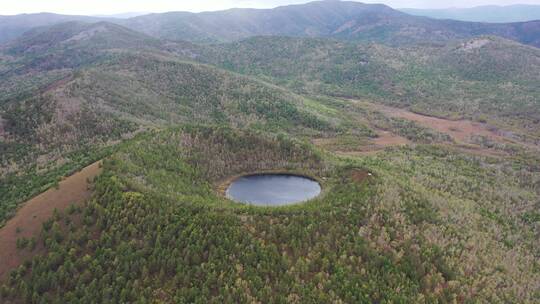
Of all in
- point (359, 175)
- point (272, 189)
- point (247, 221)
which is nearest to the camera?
point (247, 221)

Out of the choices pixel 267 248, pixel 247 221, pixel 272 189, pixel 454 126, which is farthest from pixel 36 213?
pixel 454 126

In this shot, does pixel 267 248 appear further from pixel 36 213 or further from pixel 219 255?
Answer: pixel 36 213

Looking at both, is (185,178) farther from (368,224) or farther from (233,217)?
(368,224)

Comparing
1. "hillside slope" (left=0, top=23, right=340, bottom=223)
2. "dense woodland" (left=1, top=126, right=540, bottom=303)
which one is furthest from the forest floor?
"hillside slope" (left=0, top=23, right=340, bottom=223)

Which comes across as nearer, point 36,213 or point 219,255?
point 219,255

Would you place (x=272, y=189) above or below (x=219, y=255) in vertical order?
below

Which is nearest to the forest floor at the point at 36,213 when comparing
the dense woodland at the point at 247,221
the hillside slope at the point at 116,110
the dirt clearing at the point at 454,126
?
the dense woodland at the point at 247,221
